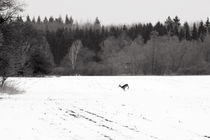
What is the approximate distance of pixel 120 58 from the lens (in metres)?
102

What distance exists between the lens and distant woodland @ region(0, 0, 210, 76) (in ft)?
99.0

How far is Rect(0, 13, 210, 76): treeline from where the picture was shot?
108ft

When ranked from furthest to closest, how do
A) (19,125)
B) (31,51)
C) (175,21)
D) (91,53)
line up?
(175,21), (91,53), (31,51), (19,125)

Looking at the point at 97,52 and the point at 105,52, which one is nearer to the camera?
the point at 105,52

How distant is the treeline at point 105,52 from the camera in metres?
32.9

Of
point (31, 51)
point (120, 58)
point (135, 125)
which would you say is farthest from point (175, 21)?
point (135, 125)

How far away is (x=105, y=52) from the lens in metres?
130

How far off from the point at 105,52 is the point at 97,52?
53.5 feet

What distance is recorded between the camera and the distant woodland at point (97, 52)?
30172 millimetres

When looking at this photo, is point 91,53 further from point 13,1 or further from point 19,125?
point 19,125

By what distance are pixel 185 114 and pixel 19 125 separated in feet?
38.1

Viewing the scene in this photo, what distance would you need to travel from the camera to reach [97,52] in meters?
146

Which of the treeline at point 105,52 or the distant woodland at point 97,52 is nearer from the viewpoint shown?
the distant woodland at point 97,52

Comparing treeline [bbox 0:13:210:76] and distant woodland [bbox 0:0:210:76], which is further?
treeline [bbox 0:13:210:76]
